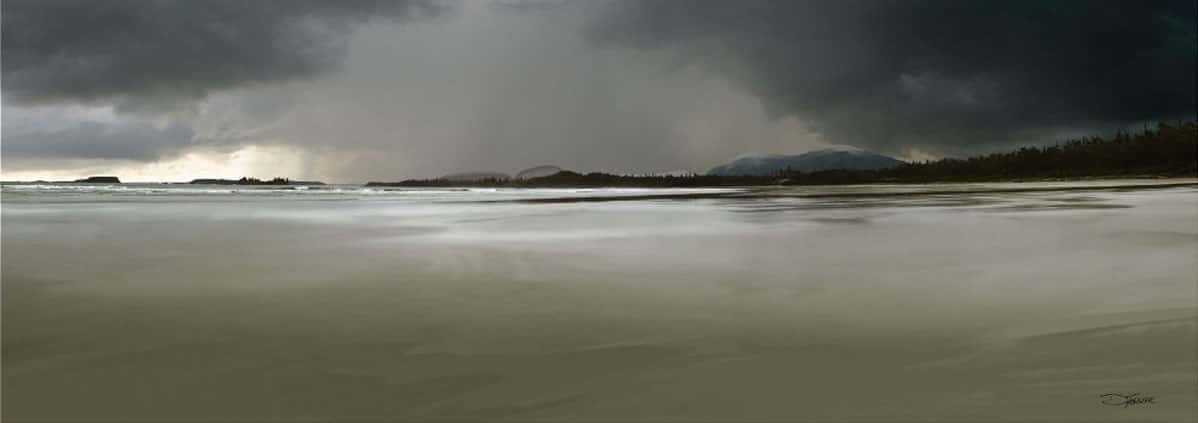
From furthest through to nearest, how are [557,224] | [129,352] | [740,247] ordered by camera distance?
[557,224] → [740,247] → [129,352]

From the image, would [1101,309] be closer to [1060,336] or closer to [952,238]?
[1060,336]

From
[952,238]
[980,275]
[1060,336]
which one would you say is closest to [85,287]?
[1060,336]

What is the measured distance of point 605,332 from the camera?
14.2 feet

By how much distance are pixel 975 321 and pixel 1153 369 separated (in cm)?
114

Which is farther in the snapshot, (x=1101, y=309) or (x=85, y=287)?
(x=85, y=287)

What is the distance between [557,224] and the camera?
44.5 feet

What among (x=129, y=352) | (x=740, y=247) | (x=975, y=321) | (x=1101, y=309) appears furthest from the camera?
(x=740, y=247)
